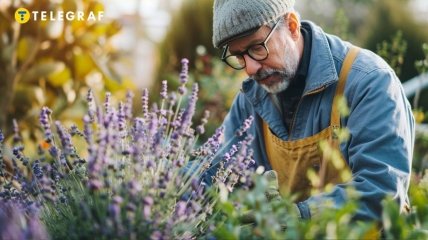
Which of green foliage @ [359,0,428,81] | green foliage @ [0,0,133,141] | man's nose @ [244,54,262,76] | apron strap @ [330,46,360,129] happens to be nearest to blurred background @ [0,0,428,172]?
green foliage @ [0,0,133,141]

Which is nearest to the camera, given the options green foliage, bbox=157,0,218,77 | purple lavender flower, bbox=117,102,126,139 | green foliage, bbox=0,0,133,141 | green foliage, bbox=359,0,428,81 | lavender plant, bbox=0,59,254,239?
lavender plant, bbox=0,59,254,239

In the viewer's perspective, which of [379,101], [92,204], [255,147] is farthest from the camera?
[255,147]

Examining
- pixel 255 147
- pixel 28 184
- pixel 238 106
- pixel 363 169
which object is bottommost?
pixel 363 169

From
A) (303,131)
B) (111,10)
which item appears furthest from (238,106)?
(111,10)

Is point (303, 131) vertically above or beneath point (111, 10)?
beneath

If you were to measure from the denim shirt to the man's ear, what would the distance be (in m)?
0.09

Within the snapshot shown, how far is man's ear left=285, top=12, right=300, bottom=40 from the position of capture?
2.64m

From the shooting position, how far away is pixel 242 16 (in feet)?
8.09

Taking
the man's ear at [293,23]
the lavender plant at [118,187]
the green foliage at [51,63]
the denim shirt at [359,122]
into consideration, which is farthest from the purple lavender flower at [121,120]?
the green foliage at [51,63]

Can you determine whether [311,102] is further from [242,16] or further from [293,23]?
[242,16]

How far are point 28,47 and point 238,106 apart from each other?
2236 mm

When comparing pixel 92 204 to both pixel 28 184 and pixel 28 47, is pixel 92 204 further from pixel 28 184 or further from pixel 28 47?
pixel 28 47

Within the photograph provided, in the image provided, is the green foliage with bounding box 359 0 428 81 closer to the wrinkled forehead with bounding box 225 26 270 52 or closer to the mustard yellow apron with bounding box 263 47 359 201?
the mustard yellow apron with bounding box 263 47 359 201

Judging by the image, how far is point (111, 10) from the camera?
5.55 m
